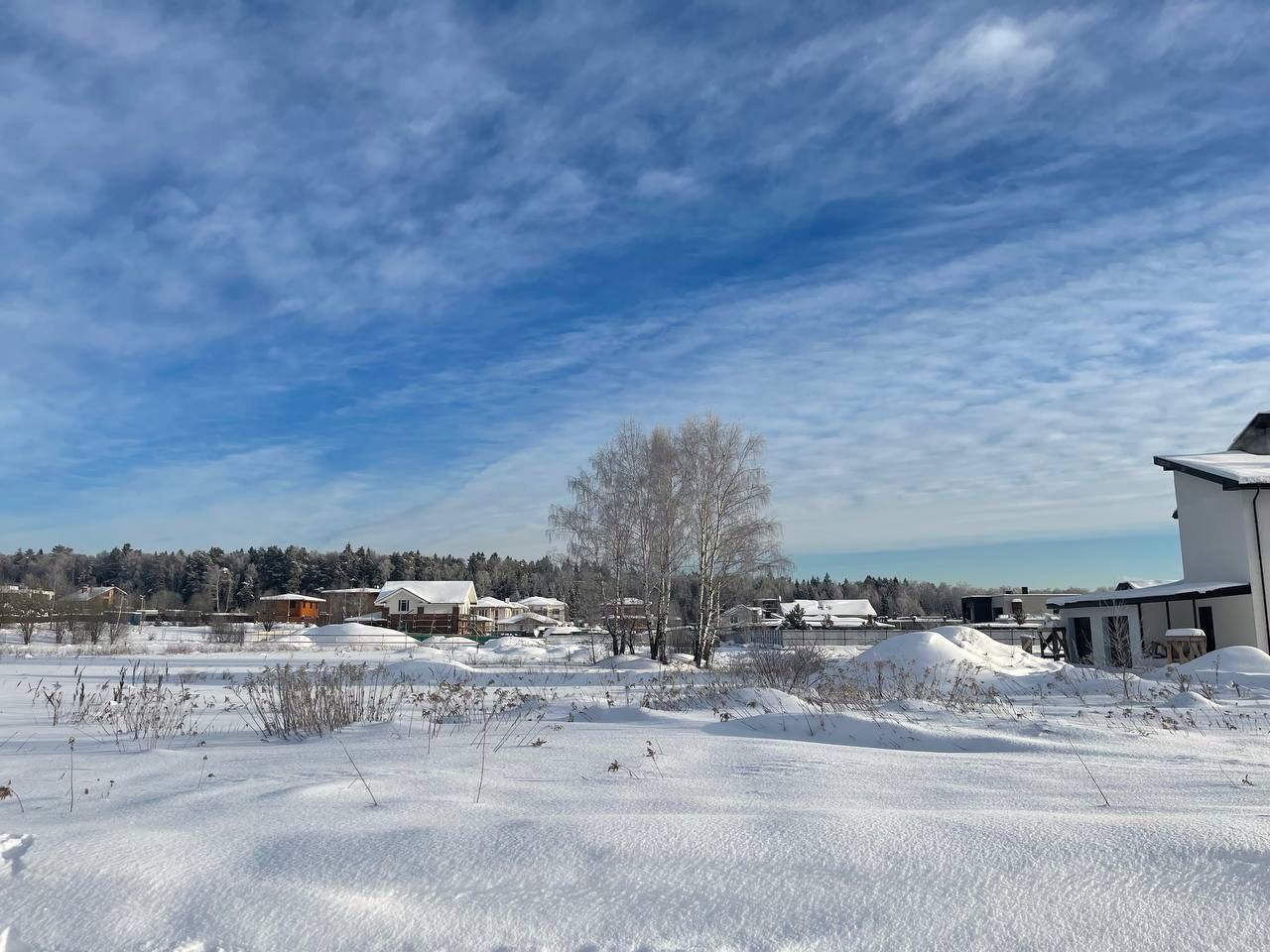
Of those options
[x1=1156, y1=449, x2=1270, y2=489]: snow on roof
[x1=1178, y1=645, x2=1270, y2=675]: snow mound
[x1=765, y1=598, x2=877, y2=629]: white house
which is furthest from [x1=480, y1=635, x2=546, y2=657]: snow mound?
[x1=765, y1=598, x2=877, y2=629]: white house

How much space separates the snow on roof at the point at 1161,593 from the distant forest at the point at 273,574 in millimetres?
59071

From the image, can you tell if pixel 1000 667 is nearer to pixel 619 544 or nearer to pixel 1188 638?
pixel 1188 638

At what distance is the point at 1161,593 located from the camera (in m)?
23.2

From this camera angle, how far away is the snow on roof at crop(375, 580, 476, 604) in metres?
74.4

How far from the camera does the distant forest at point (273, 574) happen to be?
96.9m

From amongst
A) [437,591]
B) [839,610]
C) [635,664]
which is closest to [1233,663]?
[635,664]

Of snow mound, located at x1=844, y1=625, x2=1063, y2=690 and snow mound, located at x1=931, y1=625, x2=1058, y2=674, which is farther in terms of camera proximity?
snow mound, located at x1=931, y1=625, x2=1058, y2=674

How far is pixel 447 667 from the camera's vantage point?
22609 millimetres

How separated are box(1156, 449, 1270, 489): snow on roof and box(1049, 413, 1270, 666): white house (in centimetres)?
2

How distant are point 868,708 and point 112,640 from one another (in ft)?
127

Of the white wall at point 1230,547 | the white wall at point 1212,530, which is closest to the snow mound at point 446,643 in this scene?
the white wall at point 1212,530

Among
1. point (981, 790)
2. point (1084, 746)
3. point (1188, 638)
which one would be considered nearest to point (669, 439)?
point (1188, 638)

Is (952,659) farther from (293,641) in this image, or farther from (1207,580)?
(293,641)

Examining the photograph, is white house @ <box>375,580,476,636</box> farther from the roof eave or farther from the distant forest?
the roof eave
